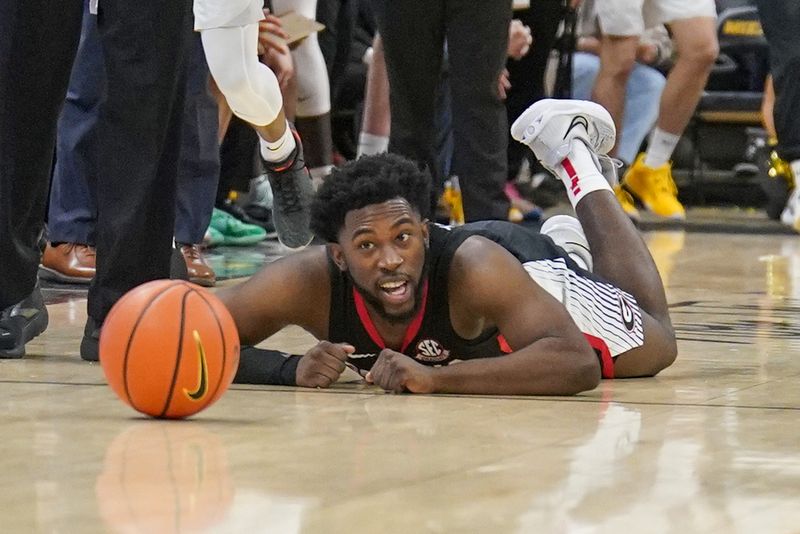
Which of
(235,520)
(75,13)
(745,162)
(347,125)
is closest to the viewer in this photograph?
(235,520)

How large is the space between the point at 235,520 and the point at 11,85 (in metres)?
2.05

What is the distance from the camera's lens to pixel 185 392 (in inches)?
135

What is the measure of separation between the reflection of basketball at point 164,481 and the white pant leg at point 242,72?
5.64ft

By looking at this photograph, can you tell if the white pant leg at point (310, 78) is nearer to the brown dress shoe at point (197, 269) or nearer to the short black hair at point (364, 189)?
the brown dress shoe at point (197, 269)

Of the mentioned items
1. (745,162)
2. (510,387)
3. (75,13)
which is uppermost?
(75,13)

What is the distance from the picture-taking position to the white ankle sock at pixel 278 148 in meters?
5.59

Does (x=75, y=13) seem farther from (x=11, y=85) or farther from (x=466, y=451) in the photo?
(x=466, y=451)

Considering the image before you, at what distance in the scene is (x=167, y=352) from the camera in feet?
11.2

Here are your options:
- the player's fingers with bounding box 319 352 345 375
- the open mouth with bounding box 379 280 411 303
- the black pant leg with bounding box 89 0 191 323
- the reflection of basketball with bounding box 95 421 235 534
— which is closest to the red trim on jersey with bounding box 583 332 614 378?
the open mouth with bounding box 379 280 411 303

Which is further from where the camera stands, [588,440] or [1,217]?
[1,217]

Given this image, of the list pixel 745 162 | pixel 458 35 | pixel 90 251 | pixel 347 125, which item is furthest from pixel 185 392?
pixel 745 162

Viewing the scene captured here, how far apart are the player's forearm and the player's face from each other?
0.21 meters

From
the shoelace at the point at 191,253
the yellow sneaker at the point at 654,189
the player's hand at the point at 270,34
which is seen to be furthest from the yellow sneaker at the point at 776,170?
the shoelace at the point at 191,253

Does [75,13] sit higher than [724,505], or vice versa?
[75,13]
